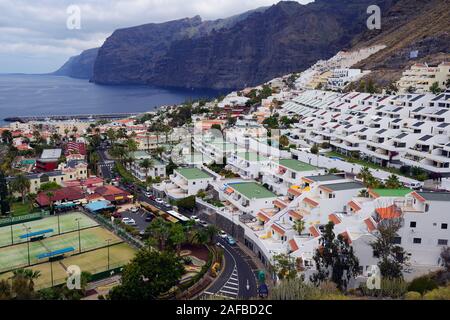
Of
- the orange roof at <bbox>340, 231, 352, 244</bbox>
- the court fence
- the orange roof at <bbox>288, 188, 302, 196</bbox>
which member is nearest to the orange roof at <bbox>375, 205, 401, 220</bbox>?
the orange roof at <bbox>340, 231, 352, 244</bbox>

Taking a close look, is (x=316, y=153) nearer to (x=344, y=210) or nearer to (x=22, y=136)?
(x=344, y=210)

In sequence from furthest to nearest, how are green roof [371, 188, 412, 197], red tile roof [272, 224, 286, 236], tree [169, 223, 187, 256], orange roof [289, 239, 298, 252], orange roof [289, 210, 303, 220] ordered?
orange roof [289, 210, 303, 220], red tile roof [272, 224, 286, 236], tree [169, 223, 187, 256], green roof [371, 188, 412, 197], orange roof [289, 239, 298, 252]

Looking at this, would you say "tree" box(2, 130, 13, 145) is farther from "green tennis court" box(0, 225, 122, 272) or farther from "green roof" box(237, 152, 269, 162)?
"green tennis court" box(0, 225, 122, 272)

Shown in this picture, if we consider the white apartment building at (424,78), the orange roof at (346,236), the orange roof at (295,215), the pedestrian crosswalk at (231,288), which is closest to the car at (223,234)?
the orange roof at (295,215)

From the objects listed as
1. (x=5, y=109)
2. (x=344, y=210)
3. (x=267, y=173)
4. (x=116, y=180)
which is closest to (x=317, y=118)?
(x=267, y=173)

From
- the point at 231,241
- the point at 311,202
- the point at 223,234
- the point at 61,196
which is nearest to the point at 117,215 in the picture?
the point at 61,196

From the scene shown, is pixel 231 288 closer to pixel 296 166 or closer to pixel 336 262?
pixel 336 262
